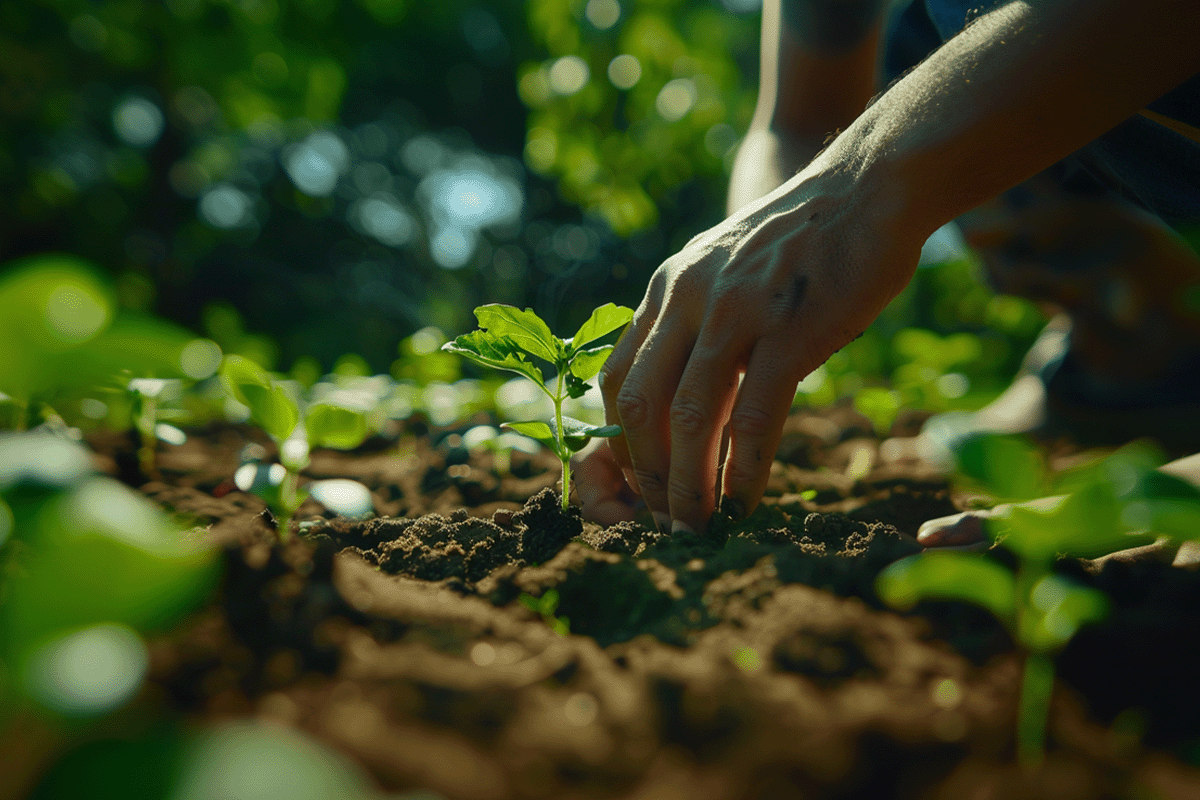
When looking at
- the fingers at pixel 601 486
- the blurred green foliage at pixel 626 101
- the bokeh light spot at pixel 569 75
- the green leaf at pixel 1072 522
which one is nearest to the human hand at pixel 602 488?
the fingers at pixel 601 486

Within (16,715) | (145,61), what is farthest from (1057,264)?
(145,61)

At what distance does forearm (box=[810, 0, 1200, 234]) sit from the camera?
833 mm

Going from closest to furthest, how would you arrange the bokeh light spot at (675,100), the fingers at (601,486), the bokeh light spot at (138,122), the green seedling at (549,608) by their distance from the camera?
the green seedling at (549,608), the fingers at (601,486), the bokeh light spot at (675,100), the bokeh light spot at (138,122)

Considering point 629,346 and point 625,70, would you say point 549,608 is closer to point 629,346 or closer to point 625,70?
point 629,346

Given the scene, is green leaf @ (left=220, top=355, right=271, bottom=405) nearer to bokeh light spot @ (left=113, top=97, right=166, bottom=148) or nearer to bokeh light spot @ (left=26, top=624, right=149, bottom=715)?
bokeh light spot @ (left=26, top=624, right=149, bottom=715)

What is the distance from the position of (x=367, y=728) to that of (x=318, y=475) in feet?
4.48

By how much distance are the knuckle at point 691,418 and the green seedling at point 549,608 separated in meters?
A: 0.36

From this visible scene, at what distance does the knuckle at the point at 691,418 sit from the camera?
1.02 metres

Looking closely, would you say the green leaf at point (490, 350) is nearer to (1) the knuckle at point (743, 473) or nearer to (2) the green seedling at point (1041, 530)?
(1) the knuckle at point (743, 473)

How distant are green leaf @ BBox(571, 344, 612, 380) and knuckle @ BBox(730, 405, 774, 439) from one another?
0.25 metres

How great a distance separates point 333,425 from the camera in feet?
3.55

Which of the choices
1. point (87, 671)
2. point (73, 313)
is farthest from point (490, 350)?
point (87, 671)

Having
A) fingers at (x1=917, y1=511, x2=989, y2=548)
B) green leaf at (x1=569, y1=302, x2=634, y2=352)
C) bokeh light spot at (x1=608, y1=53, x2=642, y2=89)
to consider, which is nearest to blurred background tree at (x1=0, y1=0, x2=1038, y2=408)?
bokeh light spot at (x1=608, y1=53, x2=642, y2=89)

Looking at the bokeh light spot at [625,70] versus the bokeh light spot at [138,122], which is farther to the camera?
the bokeh light spot at [138,122]
